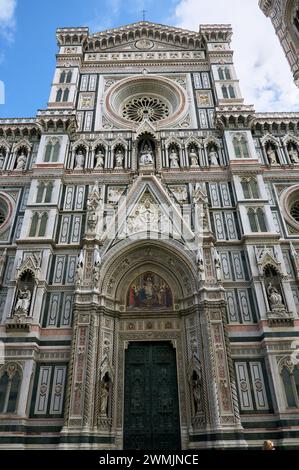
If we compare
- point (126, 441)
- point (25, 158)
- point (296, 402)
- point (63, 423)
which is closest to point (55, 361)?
point (63, 423)

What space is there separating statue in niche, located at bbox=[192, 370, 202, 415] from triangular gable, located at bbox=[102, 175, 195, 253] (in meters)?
4.72

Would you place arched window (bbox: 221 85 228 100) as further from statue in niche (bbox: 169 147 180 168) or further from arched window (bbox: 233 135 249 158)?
statue in niche (bbox: 169 147 180 168)

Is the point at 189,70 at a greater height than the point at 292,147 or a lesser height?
greater

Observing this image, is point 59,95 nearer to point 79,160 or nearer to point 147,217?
point 79,160

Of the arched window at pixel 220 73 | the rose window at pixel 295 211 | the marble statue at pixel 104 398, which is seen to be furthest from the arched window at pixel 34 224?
the arched window at pixel 220 73

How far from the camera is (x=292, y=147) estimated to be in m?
17.2

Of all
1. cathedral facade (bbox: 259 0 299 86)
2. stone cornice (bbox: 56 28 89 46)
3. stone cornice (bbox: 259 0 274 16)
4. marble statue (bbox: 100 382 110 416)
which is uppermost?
stone cornice (bbox: 259 0 274 16)

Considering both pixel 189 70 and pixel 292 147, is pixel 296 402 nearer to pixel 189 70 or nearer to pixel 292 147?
pixel 292 147

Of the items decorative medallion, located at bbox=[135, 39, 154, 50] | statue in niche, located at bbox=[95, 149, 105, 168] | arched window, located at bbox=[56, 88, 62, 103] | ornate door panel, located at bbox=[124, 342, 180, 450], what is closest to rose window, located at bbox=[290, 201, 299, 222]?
ornate door panel, located at bbox=[124, 342, 180, 450]

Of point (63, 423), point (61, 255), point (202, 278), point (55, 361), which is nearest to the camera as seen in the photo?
point (63, 423)

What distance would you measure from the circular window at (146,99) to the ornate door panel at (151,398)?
36.9ft

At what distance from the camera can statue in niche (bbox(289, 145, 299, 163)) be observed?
1667cm

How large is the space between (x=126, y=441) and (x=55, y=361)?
128 inches

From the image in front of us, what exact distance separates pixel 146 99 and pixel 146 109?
2.65 ft
